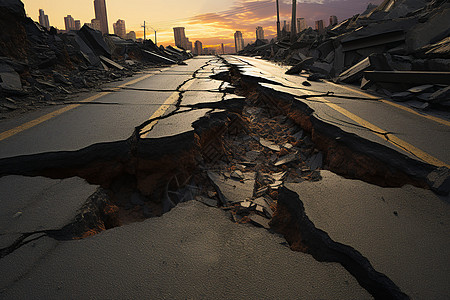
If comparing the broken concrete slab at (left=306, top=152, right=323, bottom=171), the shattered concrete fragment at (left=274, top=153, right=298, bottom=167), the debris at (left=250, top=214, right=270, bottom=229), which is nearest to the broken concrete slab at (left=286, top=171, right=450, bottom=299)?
the debris at (left=250, top=214, right=270, bottom=229)

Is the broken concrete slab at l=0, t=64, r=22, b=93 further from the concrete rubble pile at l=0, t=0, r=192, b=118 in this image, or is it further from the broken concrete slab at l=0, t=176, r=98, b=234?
the broken concrete slab at l=0, t=176, r=98, b=234

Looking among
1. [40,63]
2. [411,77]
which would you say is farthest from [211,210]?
[40,63]

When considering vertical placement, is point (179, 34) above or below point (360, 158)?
above

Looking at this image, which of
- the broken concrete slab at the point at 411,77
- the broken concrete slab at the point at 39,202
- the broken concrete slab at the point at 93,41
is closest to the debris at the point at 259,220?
the broken concrete slab at the point at 39,202

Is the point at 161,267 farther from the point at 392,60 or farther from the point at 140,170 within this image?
the point at 392,60

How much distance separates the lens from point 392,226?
1272mm

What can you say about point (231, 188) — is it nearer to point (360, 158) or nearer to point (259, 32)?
point (360, 158)

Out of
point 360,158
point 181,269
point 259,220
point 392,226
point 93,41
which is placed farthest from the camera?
point 93,41

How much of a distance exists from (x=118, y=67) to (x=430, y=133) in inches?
363

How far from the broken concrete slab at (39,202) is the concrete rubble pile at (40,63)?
8.14 feet

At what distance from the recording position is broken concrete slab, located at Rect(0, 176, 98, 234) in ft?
4.00

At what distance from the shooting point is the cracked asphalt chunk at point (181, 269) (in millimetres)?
921

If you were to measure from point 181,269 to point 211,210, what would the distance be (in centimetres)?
50

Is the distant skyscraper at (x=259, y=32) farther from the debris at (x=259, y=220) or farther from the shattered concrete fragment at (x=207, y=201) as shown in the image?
the debris at (x=259, y=220)
